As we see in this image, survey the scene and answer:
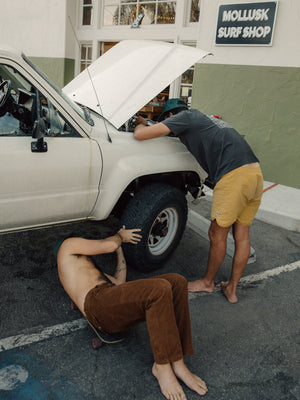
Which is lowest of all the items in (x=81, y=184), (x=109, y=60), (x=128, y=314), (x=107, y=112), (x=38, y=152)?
(x=128, y=314)

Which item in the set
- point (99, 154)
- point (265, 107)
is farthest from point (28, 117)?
point (265, 107)

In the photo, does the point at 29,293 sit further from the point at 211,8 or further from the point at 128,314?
the point at 211,8

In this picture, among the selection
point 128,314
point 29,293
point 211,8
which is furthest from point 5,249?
point 211,8

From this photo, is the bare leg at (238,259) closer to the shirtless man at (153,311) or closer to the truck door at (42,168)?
the shirtless man at (153,311)

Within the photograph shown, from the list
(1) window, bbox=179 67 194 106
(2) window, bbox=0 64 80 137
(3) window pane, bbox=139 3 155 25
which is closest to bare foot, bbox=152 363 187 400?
(2) window, bbox=0 64 80 137

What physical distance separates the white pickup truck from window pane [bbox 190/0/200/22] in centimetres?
484

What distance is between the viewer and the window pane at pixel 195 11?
8195 millimetres

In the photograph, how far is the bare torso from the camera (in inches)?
102

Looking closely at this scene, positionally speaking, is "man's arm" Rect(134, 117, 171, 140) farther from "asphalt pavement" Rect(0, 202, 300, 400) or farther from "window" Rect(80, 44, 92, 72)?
"window" Rect(80, 44, 92, 72)

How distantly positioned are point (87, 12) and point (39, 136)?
863 cm

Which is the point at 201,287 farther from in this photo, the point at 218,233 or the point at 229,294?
the point at 218,233

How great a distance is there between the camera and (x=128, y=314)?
2.38 metres

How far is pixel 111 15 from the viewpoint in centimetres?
963

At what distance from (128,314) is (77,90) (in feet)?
7.98
